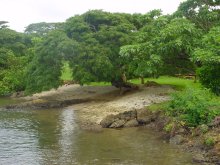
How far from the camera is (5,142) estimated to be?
26.1 m

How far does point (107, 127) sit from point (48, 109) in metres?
14.2

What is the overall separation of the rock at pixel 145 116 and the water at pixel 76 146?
1.51 meters

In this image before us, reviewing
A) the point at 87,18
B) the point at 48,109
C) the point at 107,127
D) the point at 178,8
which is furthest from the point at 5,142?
the point at 87,18

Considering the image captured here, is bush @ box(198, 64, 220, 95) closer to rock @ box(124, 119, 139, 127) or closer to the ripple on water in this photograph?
the ripple on water

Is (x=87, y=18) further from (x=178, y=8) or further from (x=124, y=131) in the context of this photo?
(x=124, y=131)

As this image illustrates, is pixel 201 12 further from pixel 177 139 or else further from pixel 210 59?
pixel 177 139

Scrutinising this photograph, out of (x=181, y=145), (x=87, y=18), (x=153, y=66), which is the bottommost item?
(x=181, y=145)

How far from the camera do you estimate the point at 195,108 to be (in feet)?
84.8

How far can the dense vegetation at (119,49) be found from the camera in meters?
30.4

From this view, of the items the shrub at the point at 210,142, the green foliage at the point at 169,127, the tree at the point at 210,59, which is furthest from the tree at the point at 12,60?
the shrub at the point at 210,142

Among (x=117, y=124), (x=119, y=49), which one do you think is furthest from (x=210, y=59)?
(x=119, y=49)

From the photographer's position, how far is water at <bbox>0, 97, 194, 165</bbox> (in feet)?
69.7

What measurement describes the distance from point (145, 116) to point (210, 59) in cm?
842

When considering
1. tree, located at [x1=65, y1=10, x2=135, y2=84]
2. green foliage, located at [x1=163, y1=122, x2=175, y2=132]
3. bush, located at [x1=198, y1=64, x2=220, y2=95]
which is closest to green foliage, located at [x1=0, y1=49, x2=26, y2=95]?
tree, located at [x1=65, y1=10, x2=135, y2=84]
